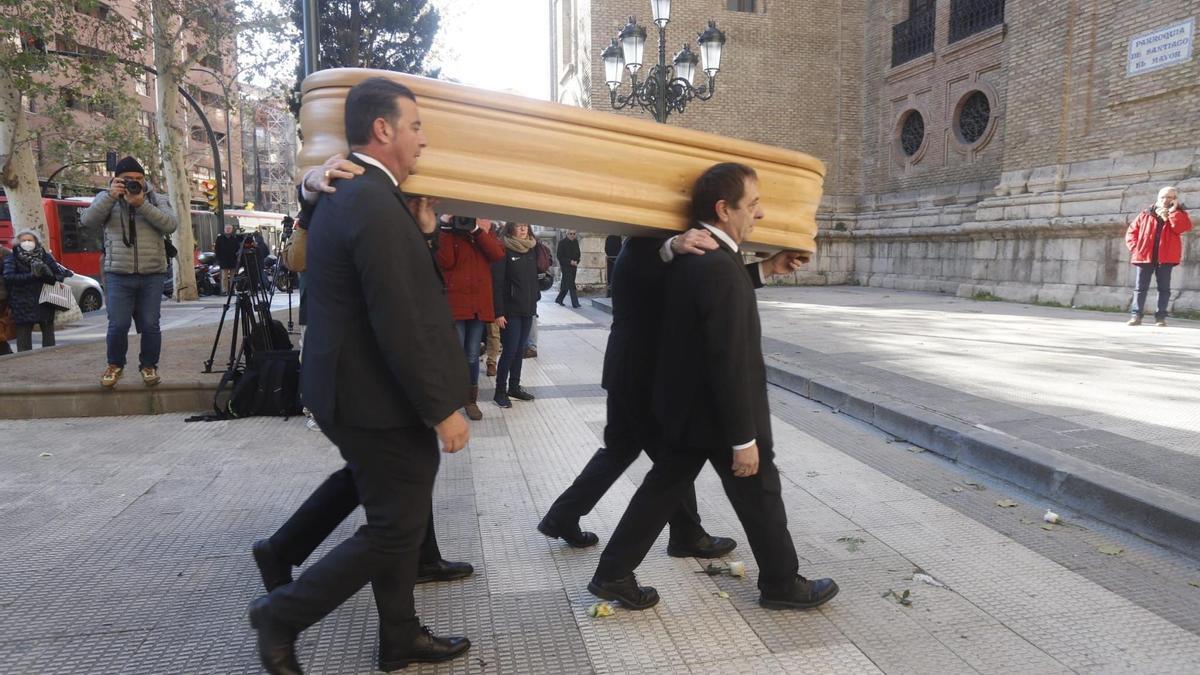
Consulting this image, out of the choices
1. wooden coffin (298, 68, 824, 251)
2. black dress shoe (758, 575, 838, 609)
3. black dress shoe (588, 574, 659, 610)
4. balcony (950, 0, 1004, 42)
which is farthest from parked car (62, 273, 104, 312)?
balcony (950, 0, 1004, 42)

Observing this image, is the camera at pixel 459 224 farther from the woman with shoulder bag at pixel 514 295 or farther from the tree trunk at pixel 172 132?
the tree trunk at pixel 172 132

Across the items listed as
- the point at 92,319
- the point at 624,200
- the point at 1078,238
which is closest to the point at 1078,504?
the point at 624,200

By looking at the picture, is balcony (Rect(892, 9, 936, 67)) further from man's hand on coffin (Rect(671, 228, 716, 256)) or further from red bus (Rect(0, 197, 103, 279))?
red bus (Rect(0, 197, 103, 279))

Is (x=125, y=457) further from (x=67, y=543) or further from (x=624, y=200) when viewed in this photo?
(x=624, y=200)

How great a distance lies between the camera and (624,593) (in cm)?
299

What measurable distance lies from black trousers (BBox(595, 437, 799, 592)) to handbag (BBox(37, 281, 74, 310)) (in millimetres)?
9162

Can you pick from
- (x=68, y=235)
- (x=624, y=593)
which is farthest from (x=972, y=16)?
(x=68, y=235)

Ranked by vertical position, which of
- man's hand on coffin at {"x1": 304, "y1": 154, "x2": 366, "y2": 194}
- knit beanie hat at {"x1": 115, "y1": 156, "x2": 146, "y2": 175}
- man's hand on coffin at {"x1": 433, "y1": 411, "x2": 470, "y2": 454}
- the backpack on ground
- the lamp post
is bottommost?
the backpack on ground

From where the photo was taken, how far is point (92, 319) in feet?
53.8

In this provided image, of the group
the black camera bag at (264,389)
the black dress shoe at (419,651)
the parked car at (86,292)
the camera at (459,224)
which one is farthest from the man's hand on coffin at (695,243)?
the parked car at (86,292)

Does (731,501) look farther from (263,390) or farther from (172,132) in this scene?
(172,132)

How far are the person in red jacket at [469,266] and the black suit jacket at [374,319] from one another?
3846mm

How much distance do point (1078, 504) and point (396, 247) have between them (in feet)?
12.9

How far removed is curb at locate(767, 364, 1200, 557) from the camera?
367 cm
